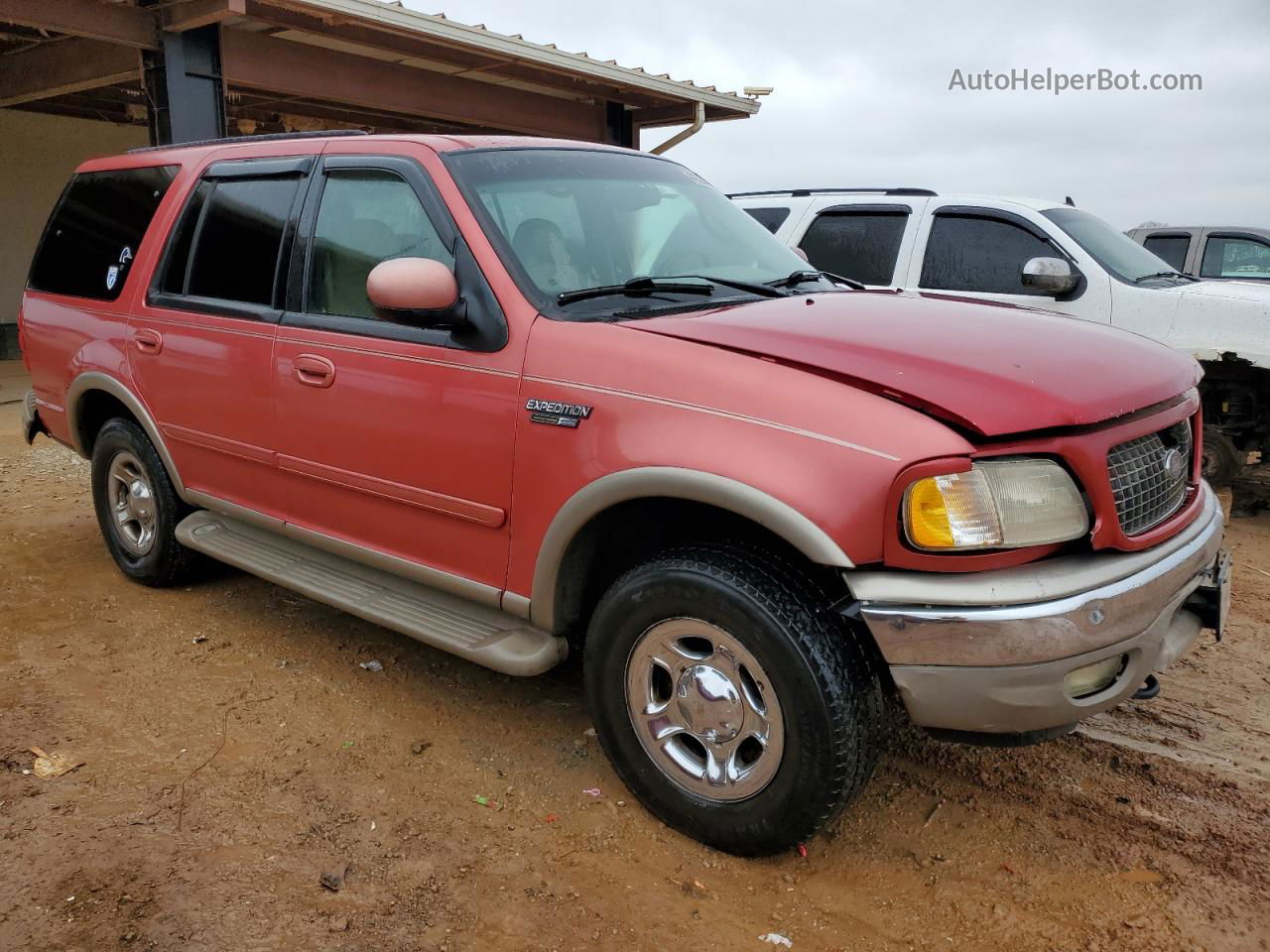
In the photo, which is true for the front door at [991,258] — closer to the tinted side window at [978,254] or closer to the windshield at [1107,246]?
the tinted side window at [978,254]

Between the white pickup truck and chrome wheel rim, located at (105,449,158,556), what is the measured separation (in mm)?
4516

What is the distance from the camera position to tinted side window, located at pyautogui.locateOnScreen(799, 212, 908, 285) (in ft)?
22.2

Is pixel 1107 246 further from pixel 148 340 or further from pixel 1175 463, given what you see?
pixel 148 340

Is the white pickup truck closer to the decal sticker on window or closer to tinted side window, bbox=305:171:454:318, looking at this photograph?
tinted side window, bbox=305:171:454:318

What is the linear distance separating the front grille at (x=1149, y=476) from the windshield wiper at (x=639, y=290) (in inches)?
53.5

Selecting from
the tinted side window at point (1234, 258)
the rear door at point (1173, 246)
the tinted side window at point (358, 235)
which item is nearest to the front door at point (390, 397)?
the tinted side window at point (358, 235)

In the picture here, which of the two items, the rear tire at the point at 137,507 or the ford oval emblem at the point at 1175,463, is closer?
the ford oval emblem at the point at 1175,463

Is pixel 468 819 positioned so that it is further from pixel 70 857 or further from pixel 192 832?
pixel 70 857

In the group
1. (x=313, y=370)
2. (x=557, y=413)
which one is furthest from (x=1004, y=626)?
(x=313, y=370)

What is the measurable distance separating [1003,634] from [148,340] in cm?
368

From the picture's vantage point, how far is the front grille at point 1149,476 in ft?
8.32

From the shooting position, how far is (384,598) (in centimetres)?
346

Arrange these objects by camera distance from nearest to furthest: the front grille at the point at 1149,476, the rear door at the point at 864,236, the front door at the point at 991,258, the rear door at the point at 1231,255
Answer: the front grille at the point at 1149,476
the front door at the point at 991,258
the rear door at the point at 864,236
the rear door at the point at 1231,255

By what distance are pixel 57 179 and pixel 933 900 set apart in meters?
15.1
